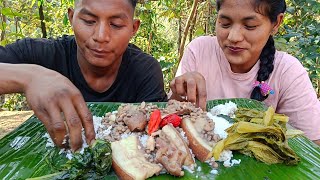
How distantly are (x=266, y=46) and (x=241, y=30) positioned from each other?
0.41 metres

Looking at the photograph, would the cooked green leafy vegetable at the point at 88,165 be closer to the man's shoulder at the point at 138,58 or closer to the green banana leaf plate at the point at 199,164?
the green banana leaf plate at the point at 199,164

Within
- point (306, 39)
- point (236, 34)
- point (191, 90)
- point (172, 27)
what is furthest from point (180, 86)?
point (172, 27)

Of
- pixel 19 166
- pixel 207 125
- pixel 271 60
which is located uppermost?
pixel 271 60

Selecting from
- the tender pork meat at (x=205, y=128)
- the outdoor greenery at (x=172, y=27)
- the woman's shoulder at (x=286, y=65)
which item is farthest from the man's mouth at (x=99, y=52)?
the outdoor greenery at (x=172, y=27)

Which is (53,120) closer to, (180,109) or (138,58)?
(180,109)

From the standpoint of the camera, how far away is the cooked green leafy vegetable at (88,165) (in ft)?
4.09

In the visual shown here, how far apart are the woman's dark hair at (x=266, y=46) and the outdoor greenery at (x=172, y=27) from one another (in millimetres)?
1007

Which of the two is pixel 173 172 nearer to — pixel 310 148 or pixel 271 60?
pixel 310 148

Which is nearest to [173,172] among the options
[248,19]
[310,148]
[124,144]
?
[124,144]

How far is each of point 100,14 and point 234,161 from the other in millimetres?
1085

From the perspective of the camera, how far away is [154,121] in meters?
1.56

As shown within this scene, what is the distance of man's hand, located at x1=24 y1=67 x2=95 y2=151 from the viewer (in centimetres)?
130

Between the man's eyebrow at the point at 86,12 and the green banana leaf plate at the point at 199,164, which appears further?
the man's eyebrow at the point at 86,12

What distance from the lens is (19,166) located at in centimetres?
136
